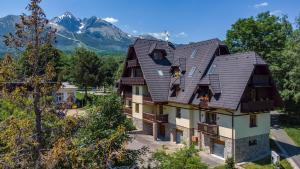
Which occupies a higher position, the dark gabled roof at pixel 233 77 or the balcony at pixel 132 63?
the balcony at pixel 132 63

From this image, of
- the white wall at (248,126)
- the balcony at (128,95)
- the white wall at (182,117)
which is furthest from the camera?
the balcony at (128,95)

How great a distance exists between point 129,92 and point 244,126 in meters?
18.8

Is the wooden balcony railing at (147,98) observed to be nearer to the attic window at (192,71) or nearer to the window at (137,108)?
the window at (137,108)

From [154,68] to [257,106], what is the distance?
45.2 feet

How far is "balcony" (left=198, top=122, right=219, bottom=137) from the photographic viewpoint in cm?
2780

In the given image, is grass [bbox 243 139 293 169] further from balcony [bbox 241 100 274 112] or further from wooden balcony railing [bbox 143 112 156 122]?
wooden balcony railing [bbox 143 112 156 122]

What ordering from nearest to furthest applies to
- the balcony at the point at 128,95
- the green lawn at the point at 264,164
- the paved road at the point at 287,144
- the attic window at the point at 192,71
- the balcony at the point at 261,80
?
the green lawn at the point at 264,164 < the balcony at the point at 261,80 < the paved road at the point at 287,144 < the attic window at the point at 192,71 < the balcony at the point at 128,95

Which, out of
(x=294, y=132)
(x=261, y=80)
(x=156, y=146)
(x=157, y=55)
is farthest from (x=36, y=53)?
(x=294, y=132)

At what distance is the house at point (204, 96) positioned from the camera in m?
26.9

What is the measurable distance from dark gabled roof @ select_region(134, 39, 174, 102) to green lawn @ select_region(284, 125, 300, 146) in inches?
657

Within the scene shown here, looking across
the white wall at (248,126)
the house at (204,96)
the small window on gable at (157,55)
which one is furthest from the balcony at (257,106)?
the small window on gable at (157,55)

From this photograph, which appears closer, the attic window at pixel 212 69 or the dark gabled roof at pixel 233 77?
the dark gabled roof at pixel 233 77

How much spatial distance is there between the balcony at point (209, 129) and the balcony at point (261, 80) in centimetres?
553

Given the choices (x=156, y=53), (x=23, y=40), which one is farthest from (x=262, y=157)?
(x=23, y=40)
